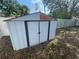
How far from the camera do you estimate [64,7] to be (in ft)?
65.8

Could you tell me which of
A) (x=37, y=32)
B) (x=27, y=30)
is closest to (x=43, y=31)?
(x=37, y=32)

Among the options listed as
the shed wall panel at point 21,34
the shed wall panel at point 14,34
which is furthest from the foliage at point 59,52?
the shed wall panel at point 14,34

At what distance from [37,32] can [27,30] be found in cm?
87

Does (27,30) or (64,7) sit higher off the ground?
(64,7)

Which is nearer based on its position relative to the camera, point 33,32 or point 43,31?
point 33,32

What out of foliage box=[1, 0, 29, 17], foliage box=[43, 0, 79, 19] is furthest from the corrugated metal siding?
foliage box=[43, 0, 79, 19]

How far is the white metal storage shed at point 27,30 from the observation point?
6.69m

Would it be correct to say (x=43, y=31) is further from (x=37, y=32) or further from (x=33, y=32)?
(x=33, y=32)

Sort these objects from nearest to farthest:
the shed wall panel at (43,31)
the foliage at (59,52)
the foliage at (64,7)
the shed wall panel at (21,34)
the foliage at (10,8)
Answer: the foliage at (59,52) → the shed wall panel at (21,34) → the shed wall panel at (43,31) → the foliage at (10,8) → the foliage at (64,7)

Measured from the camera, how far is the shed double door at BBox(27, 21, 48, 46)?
720 centimetres

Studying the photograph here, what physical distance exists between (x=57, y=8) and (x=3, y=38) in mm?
13899

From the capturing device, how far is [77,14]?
20.6m

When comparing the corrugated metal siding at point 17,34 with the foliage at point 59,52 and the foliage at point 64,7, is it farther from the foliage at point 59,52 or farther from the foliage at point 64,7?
the foliage at point 64,7

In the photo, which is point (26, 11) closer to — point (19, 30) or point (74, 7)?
point (74, 7)
